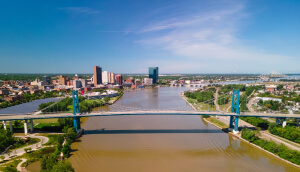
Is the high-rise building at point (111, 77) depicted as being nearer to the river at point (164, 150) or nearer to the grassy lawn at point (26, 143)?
the river at point (164, 150)

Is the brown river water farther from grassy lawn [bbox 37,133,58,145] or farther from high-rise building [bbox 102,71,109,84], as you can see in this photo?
high-rise building [bbox 102,71,109,84]

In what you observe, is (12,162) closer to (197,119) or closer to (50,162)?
(50,162)

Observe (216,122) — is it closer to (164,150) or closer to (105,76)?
(164,150)

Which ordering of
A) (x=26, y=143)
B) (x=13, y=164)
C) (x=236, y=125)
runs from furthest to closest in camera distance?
(x=236, y=125) < (x=26, y=143) < (x=13, y=164)

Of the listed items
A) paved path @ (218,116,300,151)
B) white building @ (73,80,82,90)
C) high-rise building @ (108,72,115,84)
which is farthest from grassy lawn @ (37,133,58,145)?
high-rise building @ (108,72,115,84)

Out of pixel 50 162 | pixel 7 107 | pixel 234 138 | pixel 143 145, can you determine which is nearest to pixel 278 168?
pixel 234 138

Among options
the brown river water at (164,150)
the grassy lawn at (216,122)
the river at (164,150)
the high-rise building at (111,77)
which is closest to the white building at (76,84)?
the high-rise building at (111,77)

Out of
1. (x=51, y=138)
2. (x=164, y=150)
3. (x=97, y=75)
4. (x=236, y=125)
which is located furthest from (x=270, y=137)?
(x=97, y=75)

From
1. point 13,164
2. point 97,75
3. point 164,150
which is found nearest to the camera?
point 13,164

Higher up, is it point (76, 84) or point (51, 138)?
point (76, 84)
